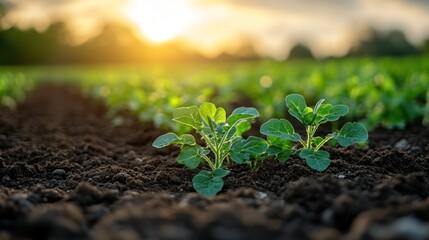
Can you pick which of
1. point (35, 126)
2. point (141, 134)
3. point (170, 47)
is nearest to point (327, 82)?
point (141, 134)

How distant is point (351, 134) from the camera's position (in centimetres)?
318

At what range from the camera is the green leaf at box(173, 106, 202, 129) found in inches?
120

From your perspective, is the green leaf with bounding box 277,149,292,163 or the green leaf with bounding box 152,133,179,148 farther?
the green leaf with bounding box 277,149,292,163

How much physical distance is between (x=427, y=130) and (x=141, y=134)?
9.92 ft

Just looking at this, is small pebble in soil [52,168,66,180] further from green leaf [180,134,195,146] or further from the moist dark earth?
green leaf [180,134,195,146]

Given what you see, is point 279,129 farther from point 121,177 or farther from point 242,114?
point 121,177

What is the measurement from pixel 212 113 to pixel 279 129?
430mm

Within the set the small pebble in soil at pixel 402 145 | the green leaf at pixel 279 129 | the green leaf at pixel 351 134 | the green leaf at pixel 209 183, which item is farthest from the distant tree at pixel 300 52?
the green leaf at pixel 209 183

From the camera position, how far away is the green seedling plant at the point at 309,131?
3.07m

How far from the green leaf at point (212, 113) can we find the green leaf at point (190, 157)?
0.66ft

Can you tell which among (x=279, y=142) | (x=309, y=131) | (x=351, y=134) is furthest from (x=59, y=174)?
(x=351, y=134)

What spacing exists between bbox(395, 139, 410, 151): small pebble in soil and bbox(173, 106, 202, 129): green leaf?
222 cm

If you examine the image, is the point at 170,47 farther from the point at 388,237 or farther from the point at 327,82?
the point at 388,237

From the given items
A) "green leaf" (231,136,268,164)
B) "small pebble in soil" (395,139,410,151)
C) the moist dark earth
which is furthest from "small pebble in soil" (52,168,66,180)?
"small pebble in soil" (395,139,410,151)
